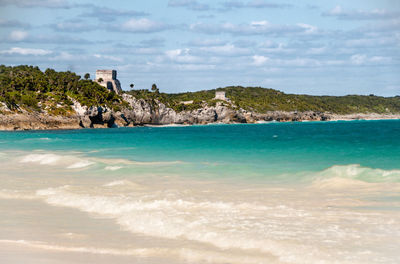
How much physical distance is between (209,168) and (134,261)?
52.2 feet

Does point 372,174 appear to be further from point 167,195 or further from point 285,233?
point 285,233

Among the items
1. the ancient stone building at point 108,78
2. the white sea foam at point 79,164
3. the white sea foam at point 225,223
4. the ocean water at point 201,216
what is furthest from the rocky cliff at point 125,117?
the white sea foam at point 225,223

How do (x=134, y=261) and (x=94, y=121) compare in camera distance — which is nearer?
(x=134, y=261)

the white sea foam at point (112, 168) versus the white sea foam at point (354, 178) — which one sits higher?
the white sea foam at point (354, 178)

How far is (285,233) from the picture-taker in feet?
33.3

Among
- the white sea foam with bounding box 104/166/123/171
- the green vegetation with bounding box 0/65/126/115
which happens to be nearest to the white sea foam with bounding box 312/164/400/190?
the white sea foam with bounding box 104/166/123/171

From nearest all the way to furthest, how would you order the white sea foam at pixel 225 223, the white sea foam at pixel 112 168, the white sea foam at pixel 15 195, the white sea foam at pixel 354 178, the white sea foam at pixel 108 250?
the white sea foam at pixel 108 250, the white sea foam at pixel 225 223, the white sea foam at pixel 15 195, the white sea foam at pixel 354 178, the white sea foam at pixel 112 168

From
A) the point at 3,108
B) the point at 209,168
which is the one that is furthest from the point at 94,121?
the point at 209,168

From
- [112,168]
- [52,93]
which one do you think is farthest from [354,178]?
[52,93]

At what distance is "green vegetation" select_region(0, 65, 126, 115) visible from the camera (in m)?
106

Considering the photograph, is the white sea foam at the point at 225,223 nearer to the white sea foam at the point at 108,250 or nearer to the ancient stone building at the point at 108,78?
the white sea foam at the point at 108,250

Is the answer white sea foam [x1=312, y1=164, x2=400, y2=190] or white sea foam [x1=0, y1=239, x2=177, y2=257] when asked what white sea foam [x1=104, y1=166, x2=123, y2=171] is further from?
white sea foam [x1=0, y1=239, x2=177, y2=257]

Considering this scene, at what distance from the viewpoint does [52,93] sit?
122 m

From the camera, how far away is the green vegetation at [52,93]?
10600 cm
